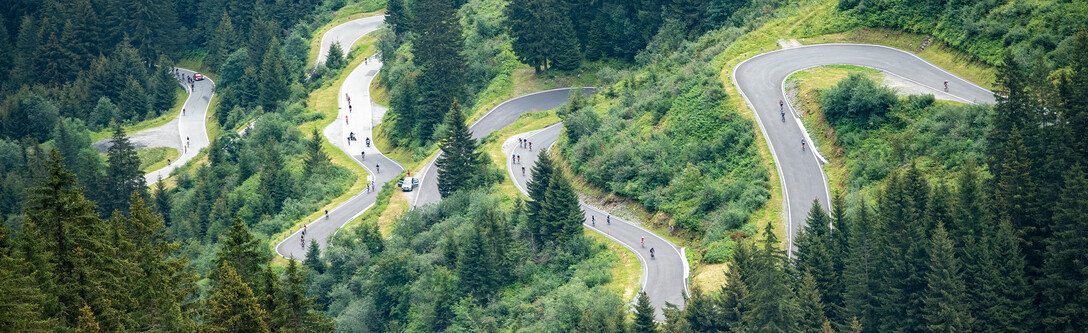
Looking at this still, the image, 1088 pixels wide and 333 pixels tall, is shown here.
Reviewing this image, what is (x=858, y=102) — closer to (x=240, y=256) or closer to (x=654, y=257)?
(x=654, y=257)

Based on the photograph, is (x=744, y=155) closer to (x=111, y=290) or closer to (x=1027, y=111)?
(x=1027, y=111)

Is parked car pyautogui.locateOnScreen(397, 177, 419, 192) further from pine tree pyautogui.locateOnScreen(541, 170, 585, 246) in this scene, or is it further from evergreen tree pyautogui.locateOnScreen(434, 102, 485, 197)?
pine tree pyautogui.locateOnScreen(541, 170, 585, 246)

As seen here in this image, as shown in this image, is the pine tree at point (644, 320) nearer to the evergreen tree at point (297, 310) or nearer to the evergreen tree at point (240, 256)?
the evergreen tree at point (297, 310)

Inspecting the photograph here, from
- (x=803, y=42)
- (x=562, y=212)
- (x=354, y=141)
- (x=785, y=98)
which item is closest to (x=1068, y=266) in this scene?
(x=785, y=98)

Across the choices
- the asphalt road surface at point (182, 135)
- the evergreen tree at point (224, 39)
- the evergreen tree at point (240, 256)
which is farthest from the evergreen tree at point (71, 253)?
the evergreen tree at point (224, 39)

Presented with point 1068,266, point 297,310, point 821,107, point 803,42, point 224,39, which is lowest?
point 224,39

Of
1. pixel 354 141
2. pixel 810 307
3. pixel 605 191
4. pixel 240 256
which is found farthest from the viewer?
pixel 354 141
